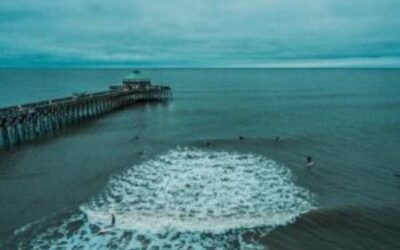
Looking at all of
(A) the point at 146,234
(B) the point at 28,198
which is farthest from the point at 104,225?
(B) the point at 28,198

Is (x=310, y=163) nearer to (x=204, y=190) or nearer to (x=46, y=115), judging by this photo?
(x=204, y=190)

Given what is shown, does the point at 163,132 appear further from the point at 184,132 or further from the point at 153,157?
the point at 153,157

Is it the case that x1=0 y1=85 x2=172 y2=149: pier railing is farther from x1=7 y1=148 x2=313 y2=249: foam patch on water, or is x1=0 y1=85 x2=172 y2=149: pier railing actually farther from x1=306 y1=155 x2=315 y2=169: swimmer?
x1=306 y1=155 x2=315 y2=169: swimmer

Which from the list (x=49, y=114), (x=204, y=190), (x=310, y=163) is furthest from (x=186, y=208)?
(x=49, y=114)

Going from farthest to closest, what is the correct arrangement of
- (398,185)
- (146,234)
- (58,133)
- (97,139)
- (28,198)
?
(58,133), (97,139), (398,185), (28,198), (146,234)

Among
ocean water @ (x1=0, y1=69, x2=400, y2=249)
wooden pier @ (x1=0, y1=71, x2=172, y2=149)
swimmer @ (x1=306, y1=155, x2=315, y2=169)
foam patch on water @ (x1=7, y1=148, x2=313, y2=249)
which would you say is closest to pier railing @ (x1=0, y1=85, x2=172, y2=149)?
wooden pier @ (x1=0, y1=71, x2=172, y2=149)

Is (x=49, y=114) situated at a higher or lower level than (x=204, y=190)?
higher

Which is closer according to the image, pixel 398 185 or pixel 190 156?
pixel 398 185
